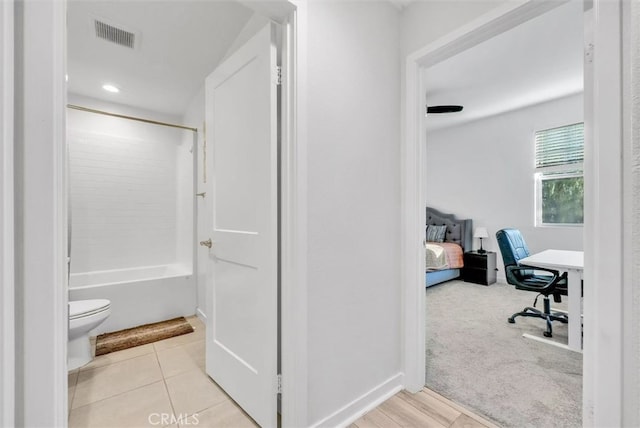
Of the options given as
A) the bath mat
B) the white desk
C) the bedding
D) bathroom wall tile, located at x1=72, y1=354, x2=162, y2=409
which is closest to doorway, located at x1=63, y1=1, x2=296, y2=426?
the bath mat

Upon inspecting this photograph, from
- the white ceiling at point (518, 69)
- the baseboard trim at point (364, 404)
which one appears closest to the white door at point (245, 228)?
the baseboard trim at point (364, 404)

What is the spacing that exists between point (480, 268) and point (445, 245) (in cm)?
61

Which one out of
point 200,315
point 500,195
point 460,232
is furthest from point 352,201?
point 500,195

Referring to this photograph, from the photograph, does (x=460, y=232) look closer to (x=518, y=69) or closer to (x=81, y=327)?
(x=518, y=69)

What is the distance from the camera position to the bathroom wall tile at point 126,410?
4.82ft

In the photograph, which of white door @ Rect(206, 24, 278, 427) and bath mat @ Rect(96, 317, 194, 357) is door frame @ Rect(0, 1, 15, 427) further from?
bath mat @ Rect(96, 317, 194, 357)

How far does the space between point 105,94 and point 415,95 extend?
3372mm

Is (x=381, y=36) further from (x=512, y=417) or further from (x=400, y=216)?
(x=512, y=417)

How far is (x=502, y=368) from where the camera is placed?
1.97 metres

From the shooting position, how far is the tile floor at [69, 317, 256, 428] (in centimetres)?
149

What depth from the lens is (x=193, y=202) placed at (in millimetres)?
3256

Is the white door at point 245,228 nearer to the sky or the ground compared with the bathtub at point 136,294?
nearer to the sky

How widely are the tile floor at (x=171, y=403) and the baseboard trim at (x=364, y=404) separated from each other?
0.03m
